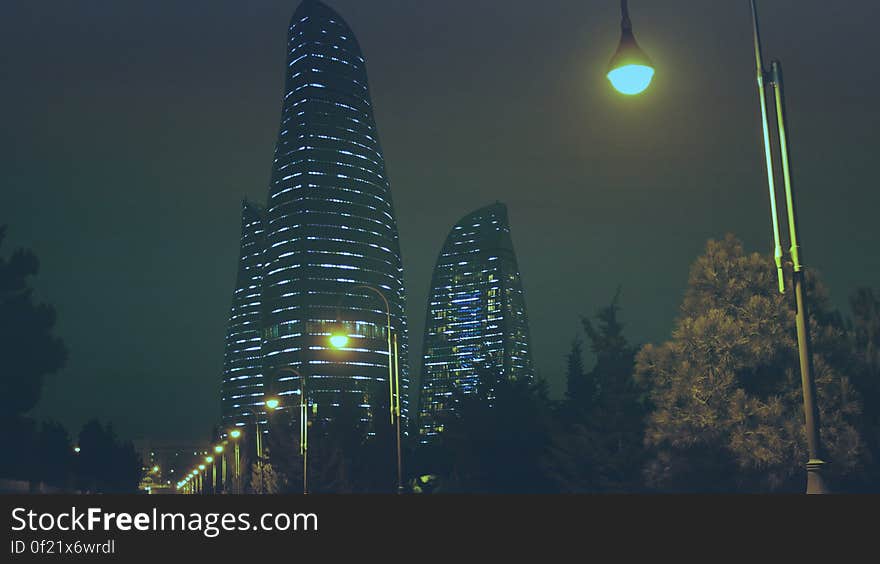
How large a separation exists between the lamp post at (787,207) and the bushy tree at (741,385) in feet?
86.0

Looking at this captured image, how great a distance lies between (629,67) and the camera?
14.0 metres

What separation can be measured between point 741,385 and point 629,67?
101 ft

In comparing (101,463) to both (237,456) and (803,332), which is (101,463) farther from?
(803,332)

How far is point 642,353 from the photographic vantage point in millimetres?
43281

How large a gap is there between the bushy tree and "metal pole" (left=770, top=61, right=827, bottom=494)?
26276 mm

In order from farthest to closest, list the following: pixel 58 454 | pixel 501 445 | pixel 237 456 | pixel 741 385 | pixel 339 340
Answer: pixel 58 454, pixel 237 456, pixel 501 445, pixel 741 385, pixel 339 340

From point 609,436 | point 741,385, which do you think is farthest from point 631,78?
point 609,436

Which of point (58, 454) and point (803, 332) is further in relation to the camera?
point (58, 454)

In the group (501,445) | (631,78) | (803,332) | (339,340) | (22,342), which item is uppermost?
(22,342)

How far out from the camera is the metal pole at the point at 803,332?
43.4ft

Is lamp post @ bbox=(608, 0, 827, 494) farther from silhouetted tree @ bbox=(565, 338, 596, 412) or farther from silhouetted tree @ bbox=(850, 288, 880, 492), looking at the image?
silhouetted tree @ bbox=(565, 338, 596, 412)

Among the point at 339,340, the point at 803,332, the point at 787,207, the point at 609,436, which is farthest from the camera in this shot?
the point at 609,436

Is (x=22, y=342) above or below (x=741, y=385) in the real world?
above

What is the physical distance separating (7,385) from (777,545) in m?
54.1
